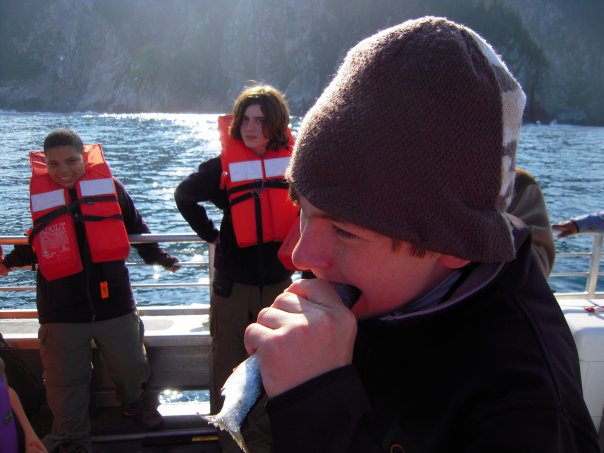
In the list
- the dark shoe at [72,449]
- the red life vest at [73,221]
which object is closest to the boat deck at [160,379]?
the dark shoe at [72,449]

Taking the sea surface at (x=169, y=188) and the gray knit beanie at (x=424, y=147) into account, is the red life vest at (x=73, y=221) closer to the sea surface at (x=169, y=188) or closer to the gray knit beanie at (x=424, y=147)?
the sea surface at (x=169, y=188)

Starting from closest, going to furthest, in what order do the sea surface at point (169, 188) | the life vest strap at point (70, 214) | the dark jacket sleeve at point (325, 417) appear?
the dark jacket sleeve at point (325, 417) → the life vest strap at point (70, 214) → the sea surface at point (169, 188)

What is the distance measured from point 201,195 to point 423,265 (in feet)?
8.20

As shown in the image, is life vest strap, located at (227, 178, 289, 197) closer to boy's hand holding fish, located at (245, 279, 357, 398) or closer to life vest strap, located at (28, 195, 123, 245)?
life vest strap, located at (28, 195, 123, 245)

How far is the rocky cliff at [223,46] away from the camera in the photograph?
7369cm

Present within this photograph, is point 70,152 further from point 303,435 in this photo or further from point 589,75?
point 589,75

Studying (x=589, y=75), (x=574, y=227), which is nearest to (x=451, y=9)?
(x=589, y=75)

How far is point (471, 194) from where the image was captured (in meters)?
0.70

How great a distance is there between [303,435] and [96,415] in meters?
3.11

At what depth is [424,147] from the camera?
0.68 m

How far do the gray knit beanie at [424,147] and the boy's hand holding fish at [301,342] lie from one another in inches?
5.7

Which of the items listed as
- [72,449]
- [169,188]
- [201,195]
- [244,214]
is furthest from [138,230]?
[169,188]

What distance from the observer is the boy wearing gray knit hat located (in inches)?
26.4

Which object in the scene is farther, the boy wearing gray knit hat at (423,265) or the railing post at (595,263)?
the railing post at (595,263)
